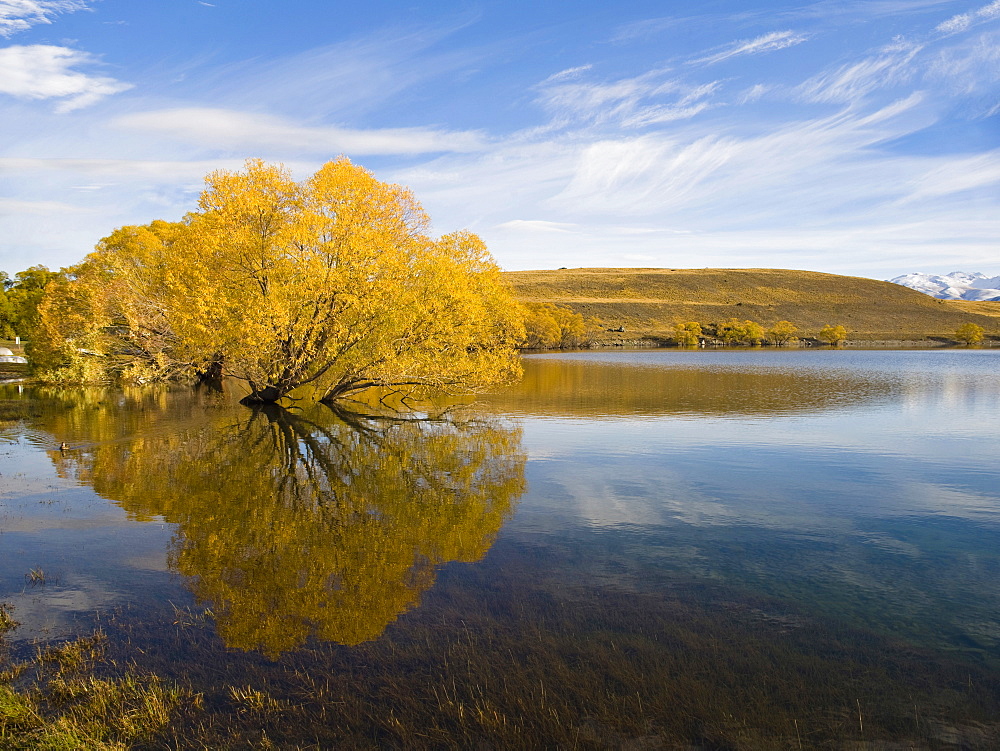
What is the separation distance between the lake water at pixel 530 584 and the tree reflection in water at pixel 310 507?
0.08 metres

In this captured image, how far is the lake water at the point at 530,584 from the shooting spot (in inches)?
277

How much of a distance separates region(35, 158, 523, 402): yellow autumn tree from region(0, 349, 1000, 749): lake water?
23.5 ft

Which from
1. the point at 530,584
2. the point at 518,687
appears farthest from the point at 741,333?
the point at 518,687

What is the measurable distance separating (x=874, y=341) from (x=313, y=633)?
139363 millimetres

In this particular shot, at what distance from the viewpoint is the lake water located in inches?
277

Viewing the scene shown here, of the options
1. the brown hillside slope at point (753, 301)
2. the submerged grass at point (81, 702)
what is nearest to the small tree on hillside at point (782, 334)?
the brown hillside slope at point (753, 301)

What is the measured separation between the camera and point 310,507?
14.6 meters

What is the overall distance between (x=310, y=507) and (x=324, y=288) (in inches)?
598

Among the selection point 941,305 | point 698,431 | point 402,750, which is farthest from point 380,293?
point 941,305

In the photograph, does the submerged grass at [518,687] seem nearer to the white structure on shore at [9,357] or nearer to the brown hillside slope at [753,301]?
the white structure on shore at [9,357]

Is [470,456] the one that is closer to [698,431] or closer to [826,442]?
[698,431]

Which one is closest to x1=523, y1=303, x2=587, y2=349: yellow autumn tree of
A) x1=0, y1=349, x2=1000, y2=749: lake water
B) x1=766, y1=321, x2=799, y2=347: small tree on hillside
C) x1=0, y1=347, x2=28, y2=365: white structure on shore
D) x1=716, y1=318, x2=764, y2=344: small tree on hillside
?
x1=716, y1=318, x2=764, y2=344: small tree on hillside

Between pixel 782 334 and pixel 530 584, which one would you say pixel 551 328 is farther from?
pixel 530 584

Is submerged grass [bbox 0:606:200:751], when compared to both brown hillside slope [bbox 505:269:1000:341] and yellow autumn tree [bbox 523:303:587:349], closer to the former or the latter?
yellow autumn tree [bbox 523:303:587:349]
